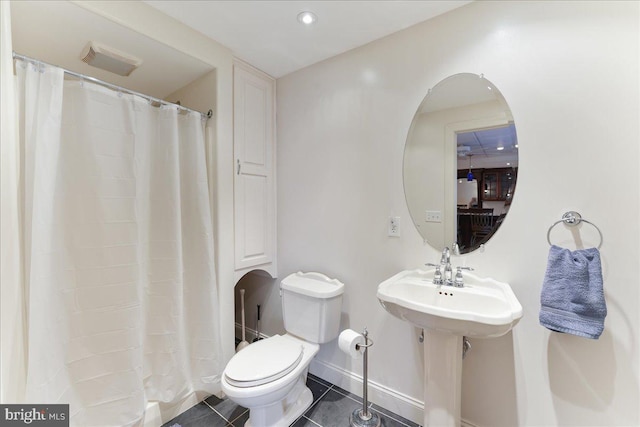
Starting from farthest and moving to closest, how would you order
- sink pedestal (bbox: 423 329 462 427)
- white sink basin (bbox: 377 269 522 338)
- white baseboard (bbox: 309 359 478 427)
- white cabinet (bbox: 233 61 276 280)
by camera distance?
white cabinet (bbox: 233 61 276 280)
white baseboard (bbox: 309 359 478 427)
sink pedestal (bbox: 423 329 462 427)
white sink basin (bbox: 377 269 522 338)

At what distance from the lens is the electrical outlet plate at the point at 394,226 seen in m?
1.69

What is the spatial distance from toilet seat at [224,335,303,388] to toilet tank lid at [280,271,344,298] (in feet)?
1.08

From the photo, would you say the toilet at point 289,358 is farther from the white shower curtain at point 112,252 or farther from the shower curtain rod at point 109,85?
the shower curtain rod at point 109,85

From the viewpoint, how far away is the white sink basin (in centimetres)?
106

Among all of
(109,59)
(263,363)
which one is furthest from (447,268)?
(109,59)

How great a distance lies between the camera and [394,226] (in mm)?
1706

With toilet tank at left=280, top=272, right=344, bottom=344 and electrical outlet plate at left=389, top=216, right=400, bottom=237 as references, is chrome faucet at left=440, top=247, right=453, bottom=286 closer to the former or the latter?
electrical outlet plate at left=389, top=216, right=400, bottom=237

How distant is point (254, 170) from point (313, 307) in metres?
1.10

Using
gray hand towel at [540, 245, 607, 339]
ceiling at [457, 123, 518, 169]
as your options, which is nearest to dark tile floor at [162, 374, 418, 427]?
gray hand towel at [540, 245, 607, 339]

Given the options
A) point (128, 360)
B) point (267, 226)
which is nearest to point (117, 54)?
point (267, 226)

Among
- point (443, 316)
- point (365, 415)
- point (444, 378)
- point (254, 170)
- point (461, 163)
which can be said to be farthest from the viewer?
point (254, 170)

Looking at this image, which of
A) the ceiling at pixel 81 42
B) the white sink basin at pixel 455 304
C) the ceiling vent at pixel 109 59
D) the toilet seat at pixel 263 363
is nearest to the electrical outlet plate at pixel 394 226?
the white sink basin at pixel 455 304

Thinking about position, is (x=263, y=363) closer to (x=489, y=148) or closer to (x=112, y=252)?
(x=112, y=252)

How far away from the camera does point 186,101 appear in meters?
2.09
